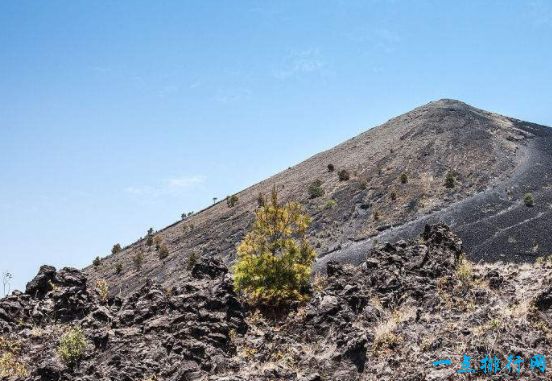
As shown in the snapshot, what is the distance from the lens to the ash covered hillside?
34.2 m

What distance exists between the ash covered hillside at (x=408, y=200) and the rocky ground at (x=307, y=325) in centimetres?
1236

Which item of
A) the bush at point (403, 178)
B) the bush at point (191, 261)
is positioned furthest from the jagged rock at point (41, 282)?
the bush at point (403, 178)

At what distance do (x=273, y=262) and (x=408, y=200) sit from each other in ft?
94.3

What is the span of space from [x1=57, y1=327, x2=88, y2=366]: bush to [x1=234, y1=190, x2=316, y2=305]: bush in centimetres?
657

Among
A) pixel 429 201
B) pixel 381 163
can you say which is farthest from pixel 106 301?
pixel 381 163

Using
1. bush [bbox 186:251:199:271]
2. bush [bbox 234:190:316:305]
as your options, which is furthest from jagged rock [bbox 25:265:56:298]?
bush [bbox 186:251:199:271]

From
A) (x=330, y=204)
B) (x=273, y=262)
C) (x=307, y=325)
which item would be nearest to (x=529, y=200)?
(x=330, y=204)

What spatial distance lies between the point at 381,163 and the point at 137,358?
1991 inches

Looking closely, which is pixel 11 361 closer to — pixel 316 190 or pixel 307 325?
pixel 307 325

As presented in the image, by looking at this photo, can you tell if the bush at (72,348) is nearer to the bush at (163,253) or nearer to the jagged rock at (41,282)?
the jagged rock at (41,282)

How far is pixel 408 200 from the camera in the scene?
1751 inches

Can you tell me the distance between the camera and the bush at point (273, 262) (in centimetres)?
1847

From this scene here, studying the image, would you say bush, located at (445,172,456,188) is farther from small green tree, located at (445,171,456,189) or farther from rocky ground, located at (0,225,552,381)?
rocky ground, located at (0,225,552,381)

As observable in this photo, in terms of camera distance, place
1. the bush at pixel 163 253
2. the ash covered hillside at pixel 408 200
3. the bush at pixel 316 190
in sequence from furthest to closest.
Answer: the bush at pixel 316 190, the bush at pixel 163 253, the ash covered hillside at pixel 408 200
